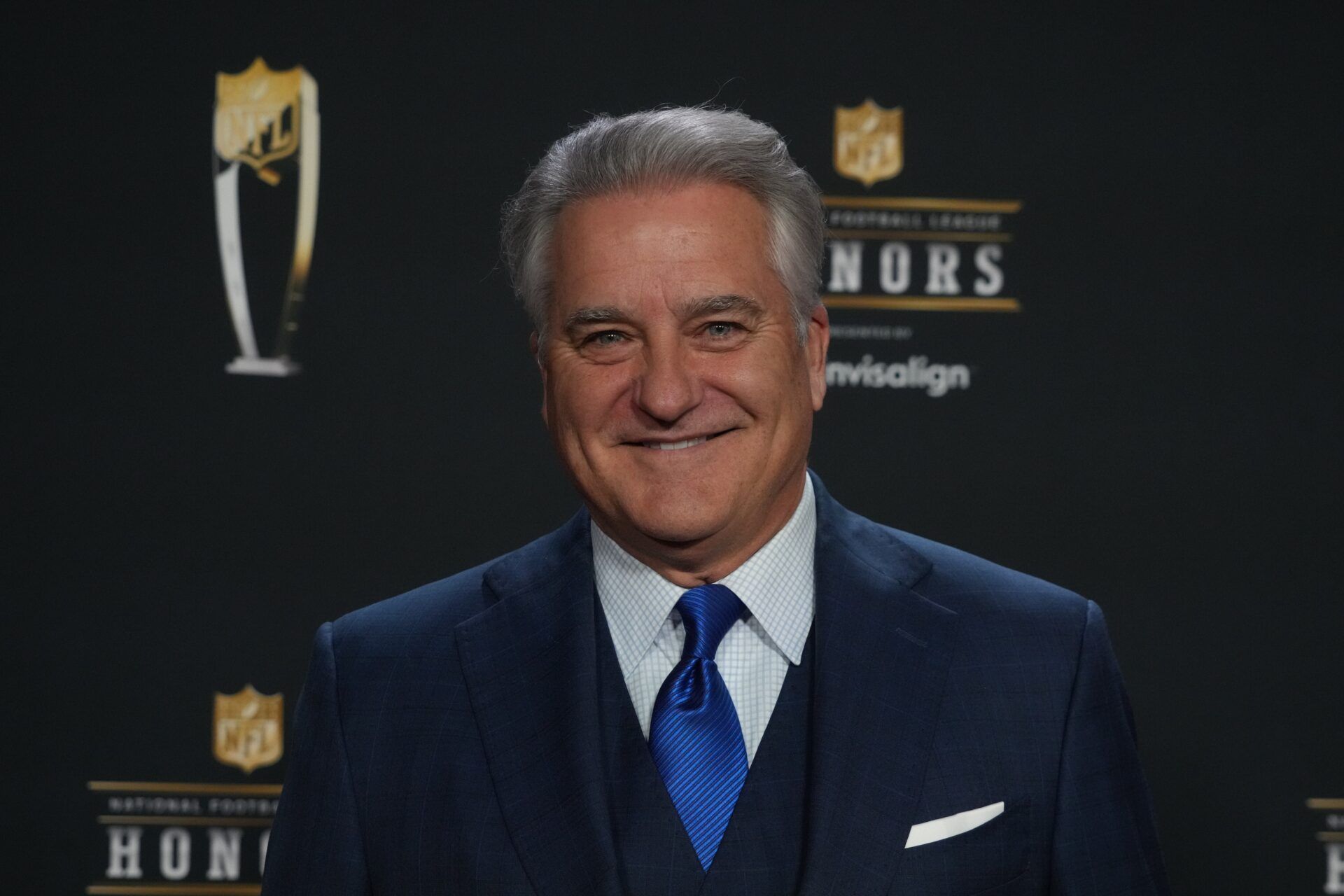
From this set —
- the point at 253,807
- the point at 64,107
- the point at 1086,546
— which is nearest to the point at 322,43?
the point at 64,107

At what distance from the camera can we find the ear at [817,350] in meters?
1.62

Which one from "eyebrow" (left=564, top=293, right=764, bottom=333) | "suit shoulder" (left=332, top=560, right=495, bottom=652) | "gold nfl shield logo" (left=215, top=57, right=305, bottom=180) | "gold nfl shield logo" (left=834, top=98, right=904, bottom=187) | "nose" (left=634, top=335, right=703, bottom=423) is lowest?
"suit shoulder" (left=332, top=560, right=495, bottom=652)

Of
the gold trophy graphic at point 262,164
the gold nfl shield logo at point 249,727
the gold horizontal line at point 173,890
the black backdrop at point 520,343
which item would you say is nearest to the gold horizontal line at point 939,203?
the black backdrop at point 520,343

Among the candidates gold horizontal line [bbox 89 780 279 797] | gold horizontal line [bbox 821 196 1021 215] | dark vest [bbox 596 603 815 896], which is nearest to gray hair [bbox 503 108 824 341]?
dark vest [bbox 596 603 815 896]

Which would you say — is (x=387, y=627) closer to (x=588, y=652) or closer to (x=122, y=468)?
(x=588, y=652)

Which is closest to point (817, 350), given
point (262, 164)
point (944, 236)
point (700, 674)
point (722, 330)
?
point (722, 330)

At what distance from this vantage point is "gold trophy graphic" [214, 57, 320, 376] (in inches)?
103

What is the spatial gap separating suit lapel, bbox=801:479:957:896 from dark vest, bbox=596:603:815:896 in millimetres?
42

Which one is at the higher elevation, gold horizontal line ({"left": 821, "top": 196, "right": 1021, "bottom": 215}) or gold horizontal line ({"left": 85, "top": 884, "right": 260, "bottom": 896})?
gold horizontal line ({"left": 821, "top": 196, "right": 1021, "bottom": 215})

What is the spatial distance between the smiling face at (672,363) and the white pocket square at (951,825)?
13.9 inches

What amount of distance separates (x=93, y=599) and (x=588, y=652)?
1449 millimetres

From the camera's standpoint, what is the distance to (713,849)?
4.76 ft

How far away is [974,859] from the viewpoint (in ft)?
4.75

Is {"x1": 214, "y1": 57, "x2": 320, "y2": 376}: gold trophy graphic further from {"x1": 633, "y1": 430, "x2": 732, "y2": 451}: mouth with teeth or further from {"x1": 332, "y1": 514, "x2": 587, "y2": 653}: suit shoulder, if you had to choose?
{"x1": 633, "y1": 430, "x2": 732, "y2": 451}: mouth with teeth
